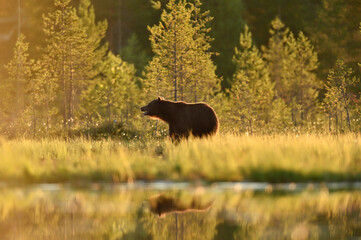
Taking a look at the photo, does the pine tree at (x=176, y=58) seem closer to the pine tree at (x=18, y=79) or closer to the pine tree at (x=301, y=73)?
the pine tree at (x=18, y=79)

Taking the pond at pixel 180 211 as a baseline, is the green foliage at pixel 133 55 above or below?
above

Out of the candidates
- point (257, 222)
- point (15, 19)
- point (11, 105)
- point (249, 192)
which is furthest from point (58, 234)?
point (15, 19)

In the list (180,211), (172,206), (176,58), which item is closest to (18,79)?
(176,58)

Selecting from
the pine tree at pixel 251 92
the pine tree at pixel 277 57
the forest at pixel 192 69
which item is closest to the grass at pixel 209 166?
the forest at pixel 192 69

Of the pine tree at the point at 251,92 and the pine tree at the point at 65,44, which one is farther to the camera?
the pine tree at the point at 65,44

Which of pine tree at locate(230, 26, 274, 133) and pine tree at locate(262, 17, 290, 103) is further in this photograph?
pine tree at locate(262, 17, 290, 103)

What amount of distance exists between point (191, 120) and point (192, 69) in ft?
38.2

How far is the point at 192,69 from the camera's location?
3291 centimetres

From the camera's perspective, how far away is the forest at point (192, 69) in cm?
3319

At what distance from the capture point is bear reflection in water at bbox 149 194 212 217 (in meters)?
10.8

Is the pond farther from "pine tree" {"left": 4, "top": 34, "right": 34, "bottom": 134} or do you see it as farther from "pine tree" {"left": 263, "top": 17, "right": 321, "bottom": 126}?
"pine tree" {"left": 263, "top": 17, "right": 321, "bottom": 126}

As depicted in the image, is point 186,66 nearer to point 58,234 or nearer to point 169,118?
point 169,118

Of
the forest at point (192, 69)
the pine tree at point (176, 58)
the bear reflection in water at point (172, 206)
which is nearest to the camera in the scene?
the bear reflection in water at point (172, 206)

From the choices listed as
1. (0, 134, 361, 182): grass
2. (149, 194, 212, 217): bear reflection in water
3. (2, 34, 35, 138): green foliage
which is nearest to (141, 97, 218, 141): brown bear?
(0, 134, 361, 182): grass
